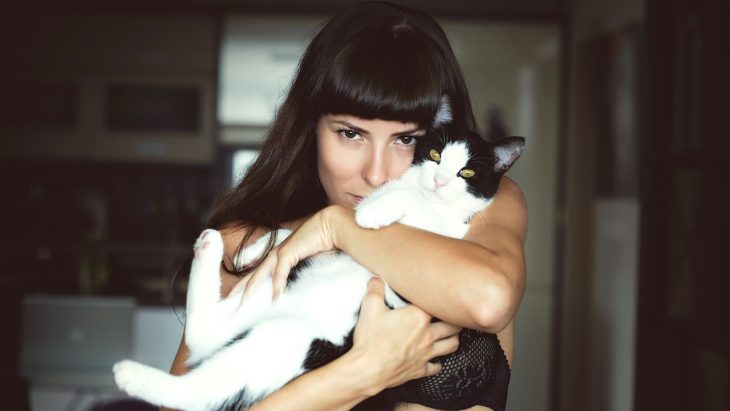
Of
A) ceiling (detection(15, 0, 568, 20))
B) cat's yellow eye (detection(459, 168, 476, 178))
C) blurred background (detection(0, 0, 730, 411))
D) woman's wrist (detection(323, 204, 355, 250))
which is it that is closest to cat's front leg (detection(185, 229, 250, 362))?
woman's wrist (detection(323, 204, 355, 250))

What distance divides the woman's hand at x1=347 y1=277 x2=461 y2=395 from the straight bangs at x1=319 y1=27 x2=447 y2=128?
1.14ft

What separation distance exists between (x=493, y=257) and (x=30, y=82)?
11.0 ft

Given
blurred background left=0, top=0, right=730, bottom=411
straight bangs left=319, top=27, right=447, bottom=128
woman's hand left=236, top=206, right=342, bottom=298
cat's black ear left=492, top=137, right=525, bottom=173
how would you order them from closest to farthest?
woman's hand left=236, top=206, right=342, bottom=298, straight bangs left=319, top=27, right=447, bottom=128, cat's black ear left=492, top=137, right=525, bottom=173, blurred background left=0, top=0, right=730, bottom=411

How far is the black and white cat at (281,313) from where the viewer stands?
43.3 inches

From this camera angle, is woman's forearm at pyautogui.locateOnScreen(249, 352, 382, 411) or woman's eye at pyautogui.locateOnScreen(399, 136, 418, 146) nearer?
woman's forearm at pyautogui.locateOnScreen(249, 352, 382, 411)

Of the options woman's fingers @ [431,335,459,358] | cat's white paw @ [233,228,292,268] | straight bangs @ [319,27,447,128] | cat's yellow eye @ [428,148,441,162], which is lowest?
woman's fingers @ [431,335,459,358]

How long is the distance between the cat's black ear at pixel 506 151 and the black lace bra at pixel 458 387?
1.18ft

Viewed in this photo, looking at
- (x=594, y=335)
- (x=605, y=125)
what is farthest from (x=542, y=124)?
(x=594, y=335)

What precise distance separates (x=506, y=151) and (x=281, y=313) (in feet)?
1.76

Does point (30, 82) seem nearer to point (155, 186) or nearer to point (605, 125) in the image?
point (155, 186)

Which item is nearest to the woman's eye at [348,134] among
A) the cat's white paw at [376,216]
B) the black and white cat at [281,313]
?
the black and white cat at [281,313]

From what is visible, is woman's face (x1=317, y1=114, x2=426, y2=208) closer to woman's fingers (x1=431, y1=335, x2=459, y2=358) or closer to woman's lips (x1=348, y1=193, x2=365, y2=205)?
woman's lips (x1=348, y1=193, x2=365, y2=205)

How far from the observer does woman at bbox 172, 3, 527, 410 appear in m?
1.02

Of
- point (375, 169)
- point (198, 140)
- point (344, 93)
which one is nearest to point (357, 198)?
point (375, 169)
